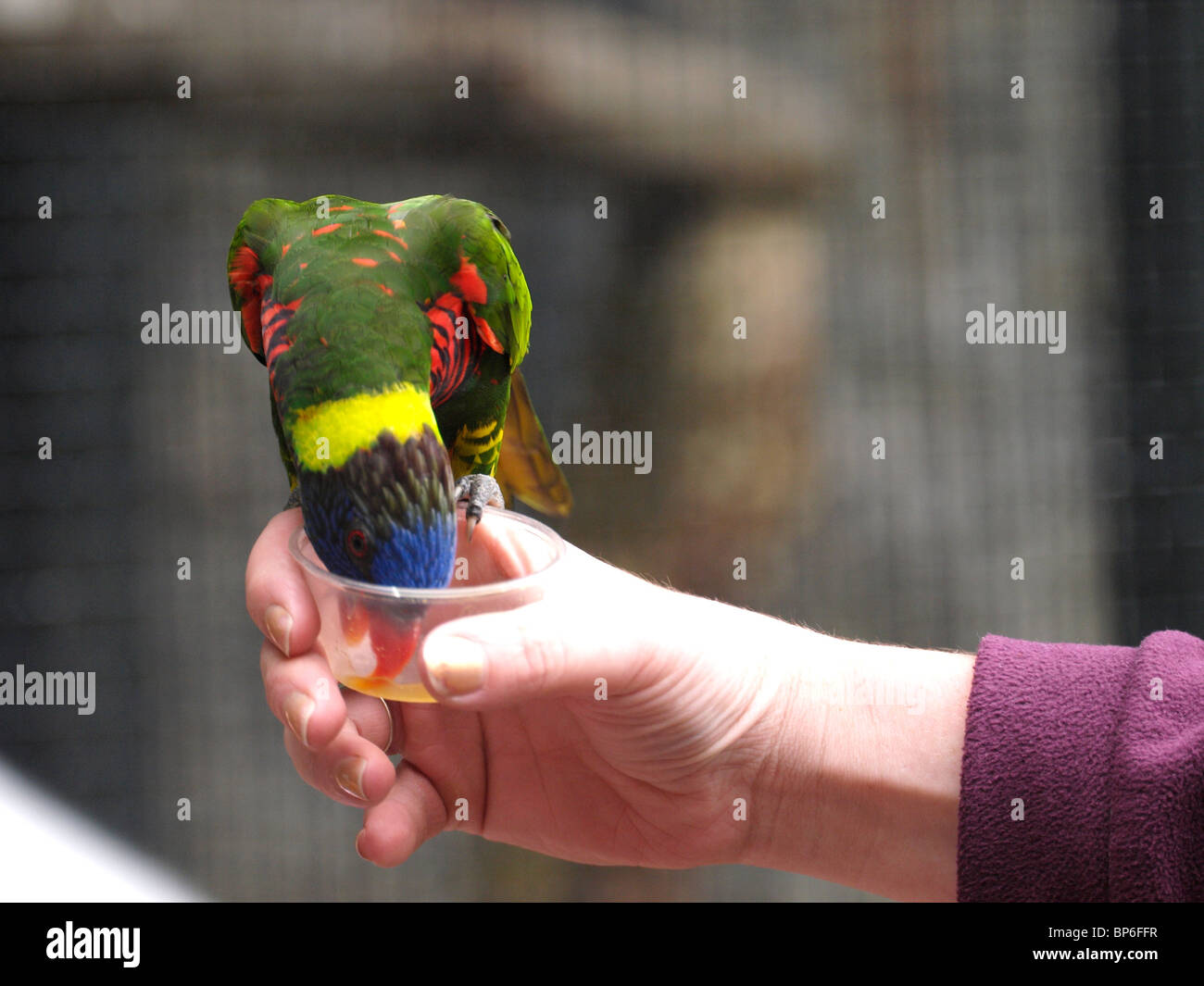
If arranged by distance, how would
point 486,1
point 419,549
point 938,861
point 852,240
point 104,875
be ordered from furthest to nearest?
1. point 852,240
2. point 486,1
3. point 104,875
4. point 938,861
5. point 419,549

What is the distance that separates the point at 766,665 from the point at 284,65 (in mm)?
1385

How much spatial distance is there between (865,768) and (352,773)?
48cm

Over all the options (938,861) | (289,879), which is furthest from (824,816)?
(289,879)

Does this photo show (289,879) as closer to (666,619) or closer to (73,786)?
(73,786)

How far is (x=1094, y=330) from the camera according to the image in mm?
1850

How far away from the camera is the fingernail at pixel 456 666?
0.66m

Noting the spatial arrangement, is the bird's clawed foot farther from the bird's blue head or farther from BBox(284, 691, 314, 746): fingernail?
BBox(284, 691, 314, 746): fingernail

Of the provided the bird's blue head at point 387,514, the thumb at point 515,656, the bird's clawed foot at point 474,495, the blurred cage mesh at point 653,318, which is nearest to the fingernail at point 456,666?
the thumb at point 515,656

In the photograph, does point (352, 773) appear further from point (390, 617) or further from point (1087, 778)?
point (1087, 778)

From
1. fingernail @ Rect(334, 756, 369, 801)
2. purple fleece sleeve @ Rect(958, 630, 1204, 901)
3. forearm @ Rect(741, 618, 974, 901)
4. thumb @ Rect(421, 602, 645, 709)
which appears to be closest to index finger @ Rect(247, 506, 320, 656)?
fingernail @ Rect(334, 756, 369, 801)

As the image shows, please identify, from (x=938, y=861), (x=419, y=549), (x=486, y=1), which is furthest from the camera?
(x=486, y=1)

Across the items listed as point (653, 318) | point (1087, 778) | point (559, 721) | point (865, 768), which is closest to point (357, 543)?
point (559, 721)

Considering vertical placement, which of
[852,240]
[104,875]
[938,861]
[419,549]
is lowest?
[104,875]

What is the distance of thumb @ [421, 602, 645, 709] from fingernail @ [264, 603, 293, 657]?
0.21 m
